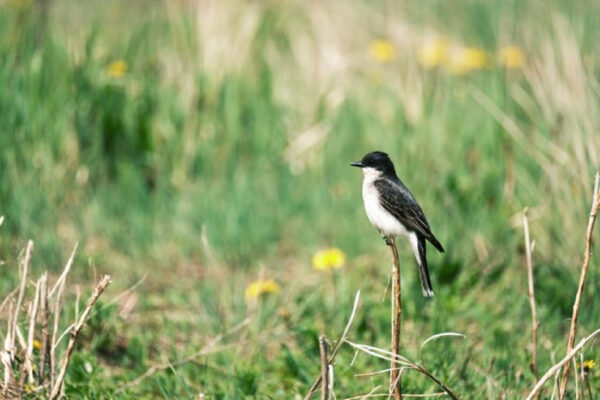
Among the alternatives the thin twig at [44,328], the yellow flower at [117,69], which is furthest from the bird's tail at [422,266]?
the yellow flower at [117,69]

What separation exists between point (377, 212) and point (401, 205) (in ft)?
0.33

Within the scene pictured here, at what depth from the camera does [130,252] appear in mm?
4715

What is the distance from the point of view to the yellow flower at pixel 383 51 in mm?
6879

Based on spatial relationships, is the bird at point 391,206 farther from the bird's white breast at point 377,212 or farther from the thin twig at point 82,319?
the thin twig at point 82,319

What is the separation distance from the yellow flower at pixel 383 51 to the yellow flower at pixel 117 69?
2.00 meters

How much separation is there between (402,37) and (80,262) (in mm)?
3600

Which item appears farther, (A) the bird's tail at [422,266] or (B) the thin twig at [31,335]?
(A) the bird's tail at [422,266]

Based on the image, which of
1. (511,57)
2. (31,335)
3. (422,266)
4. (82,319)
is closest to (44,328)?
(31,335)

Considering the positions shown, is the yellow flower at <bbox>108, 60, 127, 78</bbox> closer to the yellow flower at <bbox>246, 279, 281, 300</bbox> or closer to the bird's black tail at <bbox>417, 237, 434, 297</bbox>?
the yellow flower at <bbox>246, 279, 281, 300</bbox>

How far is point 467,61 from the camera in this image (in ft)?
21.9

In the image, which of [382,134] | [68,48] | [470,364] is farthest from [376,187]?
[68,48]

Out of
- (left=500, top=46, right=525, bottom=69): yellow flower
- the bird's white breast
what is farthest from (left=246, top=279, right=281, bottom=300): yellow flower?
(left=500, top=46, right=525, bottom=69): yellow flower

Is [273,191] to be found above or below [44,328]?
below

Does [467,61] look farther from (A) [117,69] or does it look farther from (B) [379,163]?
(B) [379,163]
